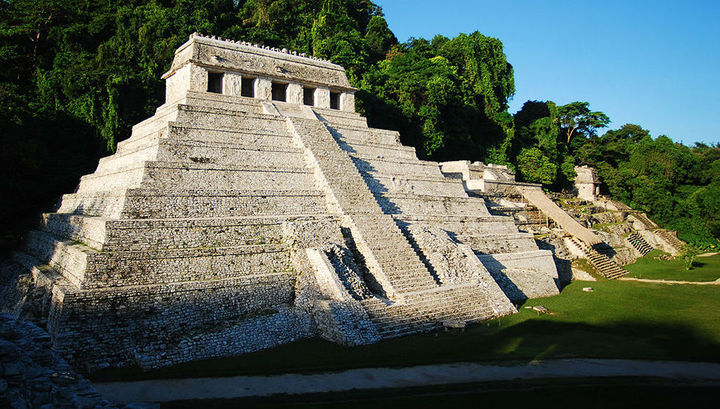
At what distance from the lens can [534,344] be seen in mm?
14320

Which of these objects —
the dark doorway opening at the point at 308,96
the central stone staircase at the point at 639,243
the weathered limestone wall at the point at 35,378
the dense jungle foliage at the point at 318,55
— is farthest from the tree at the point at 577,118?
the weathered limestone wall at the point at 35,378

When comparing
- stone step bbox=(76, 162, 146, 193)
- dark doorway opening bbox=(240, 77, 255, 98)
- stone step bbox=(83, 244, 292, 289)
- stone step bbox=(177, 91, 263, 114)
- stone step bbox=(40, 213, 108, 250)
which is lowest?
stone step bbox=(83, 244, 292, 289)

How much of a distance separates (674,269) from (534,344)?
20.1 m

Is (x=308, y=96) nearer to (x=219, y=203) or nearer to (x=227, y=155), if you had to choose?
(x=227, y=155)

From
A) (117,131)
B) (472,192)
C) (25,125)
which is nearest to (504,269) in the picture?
(472,192)

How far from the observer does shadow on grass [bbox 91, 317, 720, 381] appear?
12274 mm

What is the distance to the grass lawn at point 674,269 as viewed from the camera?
26.7 metres

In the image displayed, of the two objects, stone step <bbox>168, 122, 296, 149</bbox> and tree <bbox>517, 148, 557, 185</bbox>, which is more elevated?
tree <bbox>517, 148, 557, 185</bbox>

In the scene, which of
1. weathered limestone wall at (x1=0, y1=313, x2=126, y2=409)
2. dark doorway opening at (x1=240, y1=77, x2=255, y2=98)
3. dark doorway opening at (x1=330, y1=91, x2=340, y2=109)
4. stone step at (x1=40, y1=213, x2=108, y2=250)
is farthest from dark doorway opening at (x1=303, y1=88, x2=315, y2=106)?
weathered limestone wall at (x1=0, y1=313, x2=126, y2=409)

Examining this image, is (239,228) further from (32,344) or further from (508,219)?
(508,219)

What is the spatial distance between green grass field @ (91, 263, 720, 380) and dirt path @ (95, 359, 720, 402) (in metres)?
0.40

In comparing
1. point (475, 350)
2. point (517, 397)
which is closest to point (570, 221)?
point (475, 350)

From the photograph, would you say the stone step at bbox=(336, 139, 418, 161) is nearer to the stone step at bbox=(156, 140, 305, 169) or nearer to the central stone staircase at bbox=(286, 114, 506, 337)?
the central stone staircase at bbox=(286, 114, 506, 337)

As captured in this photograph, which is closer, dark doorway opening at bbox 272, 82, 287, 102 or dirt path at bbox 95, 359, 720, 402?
dirt path at bbox 95, 359, 720, 402
